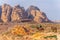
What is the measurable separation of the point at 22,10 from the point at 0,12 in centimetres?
1244

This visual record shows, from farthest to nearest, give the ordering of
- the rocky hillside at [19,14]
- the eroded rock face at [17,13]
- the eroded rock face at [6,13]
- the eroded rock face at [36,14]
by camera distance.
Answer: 1. the eroded rock face at [6,13]
2. the eroded rock face at [36,14]
3. the rocky hillside at [19,14]
4. the eroded rock face at [17,13]

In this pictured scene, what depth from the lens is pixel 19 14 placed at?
114 metres

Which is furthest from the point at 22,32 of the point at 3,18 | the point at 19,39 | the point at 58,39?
the point at 3,18

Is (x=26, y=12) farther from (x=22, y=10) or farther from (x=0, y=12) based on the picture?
(x=0, y=12)

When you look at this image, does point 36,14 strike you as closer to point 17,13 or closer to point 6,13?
point 17,13

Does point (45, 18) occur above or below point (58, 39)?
below

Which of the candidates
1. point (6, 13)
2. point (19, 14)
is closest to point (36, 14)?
point (19, 14)

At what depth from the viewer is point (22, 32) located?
24.3 m

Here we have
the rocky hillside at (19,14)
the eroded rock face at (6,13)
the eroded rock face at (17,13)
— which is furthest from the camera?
the eroded rock face at (6,13)

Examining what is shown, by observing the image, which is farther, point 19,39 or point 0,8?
point 0,8

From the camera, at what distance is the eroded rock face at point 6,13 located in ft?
381

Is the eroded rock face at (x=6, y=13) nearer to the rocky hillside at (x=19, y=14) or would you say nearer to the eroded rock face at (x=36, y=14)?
the rocky hillside at (x=19, y=14)

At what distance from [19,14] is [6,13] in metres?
9.23

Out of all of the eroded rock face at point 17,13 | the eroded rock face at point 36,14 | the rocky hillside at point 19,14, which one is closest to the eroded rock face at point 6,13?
the rocky hillside at point 19,14
